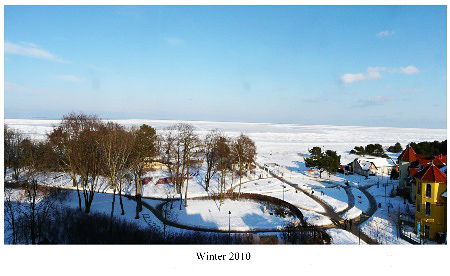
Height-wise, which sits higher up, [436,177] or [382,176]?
[436,177]

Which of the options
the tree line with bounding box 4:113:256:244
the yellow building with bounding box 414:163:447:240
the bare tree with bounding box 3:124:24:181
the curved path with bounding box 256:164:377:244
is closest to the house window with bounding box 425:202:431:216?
the yellow building with bounding box 414:163:447:240

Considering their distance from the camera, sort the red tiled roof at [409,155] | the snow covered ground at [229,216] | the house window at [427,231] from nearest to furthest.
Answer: the house window at [427,231], the snow covered ground at [229,216], the red tiled roof at [409,155]

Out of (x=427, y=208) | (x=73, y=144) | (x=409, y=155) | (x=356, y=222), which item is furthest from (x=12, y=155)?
(x=409, y=155)

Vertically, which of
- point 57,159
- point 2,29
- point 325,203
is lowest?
point 325,203

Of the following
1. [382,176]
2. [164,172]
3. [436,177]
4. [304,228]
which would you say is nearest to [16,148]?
[164,172]

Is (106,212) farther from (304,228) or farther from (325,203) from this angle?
(325,203)

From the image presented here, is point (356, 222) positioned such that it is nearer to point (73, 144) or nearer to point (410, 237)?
point (410, 237)

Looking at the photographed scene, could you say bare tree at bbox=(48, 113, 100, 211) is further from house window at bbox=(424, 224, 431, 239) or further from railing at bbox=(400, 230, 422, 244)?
house window at bbox=(424, 224, 431, 239)

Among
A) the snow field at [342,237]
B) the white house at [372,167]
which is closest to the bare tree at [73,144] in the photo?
the snow field at [342,237]

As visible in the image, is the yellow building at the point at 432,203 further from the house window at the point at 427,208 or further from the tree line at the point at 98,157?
the tree line at the point at 98,157
